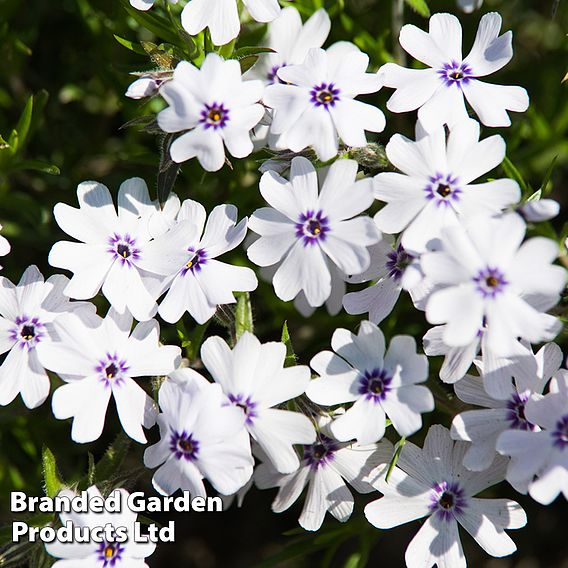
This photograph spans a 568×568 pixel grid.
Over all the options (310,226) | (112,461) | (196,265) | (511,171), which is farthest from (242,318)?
(511,171)

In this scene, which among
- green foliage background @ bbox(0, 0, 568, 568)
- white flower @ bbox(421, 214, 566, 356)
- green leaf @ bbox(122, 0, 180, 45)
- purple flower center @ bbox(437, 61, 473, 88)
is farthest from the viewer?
green foliage background @ bbox(0, 0, 568, 568)

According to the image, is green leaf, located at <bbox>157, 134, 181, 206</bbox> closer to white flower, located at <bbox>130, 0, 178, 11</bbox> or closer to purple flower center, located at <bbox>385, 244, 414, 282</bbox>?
white flower, located at <bbox>130, 0, 178, 11</bbox>

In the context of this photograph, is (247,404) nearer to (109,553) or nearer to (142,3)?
(109,553)

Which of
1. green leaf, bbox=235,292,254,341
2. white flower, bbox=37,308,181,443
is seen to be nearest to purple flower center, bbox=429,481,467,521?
green leaf, bbox=235,292,254,341

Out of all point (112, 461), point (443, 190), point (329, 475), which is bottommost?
point (329, 475)

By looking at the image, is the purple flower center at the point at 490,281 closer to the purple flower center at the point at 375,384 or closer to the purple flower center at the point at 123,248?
the purple flower center at the point at 375,384

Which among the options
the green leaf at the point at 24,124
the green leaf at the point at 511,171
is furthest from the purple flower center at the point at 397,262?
the green leaf at the point at 24,124
